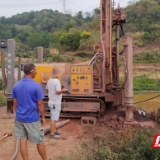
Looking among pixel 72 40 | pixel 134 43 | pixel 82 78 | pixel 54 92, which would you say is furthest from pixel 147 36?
pixel 54 92

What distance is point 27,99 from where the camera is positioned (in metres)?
3.70

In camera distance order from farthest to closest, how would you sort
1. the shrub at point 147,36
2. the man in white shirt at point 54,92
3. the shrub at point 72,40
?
the shrub at point 147,36 < the shrub at point 72,40 < the man in white shirt at point 54,92

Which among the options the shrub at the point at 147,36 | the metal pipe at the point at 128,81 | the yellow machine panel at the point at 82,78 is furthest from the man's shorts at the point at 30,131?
the shrub at the point at 147,36

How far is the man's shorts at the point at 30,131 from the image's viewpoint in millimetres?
3754

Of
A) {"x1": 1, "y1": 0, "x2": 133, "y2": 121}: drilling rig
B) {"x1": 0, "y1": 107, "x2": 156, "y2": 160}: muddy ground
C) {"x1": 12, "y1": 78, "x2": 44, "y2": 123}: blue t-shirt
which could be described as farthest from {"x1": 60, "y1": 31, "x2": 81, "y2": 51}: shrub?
{"x1": 12, "y1": 78, "x2": 44, "y2": 123}: blue t-shirt

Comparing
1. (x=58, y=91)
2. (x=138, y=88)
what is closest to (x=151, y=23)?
(x=138, y=88)

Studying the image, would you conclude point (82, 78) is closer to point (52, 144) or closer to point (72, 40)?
point (52, 144)

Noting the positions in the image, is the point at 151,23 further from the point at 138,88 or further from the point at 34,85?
the point at 34,85

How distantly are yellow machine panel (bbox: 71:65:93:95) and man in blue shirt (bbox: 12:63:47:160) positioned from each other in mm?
3635

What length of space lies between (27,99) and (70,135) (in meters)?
2.79

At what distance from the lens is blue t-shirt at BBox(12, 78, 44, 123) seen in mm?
3689

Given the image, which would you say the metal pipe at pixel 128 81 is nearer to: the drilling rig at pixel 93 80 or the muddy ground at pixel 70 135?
the drilling rig at pixel 93 80

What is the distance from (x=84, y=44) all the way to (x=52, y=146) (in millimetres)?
31504

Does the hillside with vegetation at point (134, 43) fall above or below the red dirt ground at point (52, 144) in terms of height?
above
